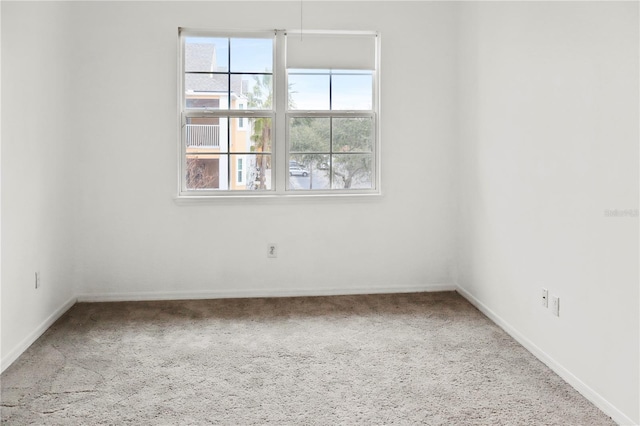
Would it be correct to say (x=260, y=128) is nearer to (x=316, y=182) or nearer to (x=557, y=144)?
(x=316, y=182)

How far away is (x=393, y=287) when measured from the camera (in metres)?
4.19

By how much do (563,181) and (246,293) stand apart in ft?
8.34

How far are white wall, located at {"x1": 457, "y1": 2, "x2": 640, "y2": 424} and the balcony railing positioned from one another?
205 cm

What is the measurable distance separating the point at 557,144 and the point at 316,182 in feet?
6.64

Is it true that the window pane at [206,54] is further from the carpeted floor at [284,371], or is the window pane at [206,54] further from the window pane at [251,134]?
the carpeted floor at [284,371]

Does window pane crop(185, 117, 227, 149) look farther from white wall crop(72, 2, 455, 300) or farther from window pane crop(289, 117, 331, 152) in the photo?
window pane crop(289, 117, 331, 152)

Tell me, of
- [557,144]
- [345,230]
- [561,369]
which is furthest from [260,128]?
[561,369]

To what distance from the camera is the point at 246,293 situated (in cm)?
407

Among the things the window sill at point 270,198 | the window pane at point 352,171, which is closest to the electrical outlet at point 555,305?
the window sill at point 270,198

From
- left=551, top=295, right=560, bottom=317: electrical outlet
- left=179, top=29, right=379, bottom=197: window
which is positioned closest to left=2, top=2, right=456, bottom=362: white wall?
left=179, top=29, right=379, bottom=197: window

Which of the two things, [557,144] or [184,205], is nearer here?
[557,144]

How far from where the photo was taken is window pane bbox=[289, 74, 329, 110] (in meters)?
4.09

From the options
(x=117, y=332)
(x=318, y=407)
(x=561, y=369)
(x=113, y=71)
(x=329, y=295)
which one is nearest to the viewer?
(x=318, y=407)

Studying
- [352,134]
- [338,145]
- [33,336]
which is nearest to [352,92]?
[352,134]
